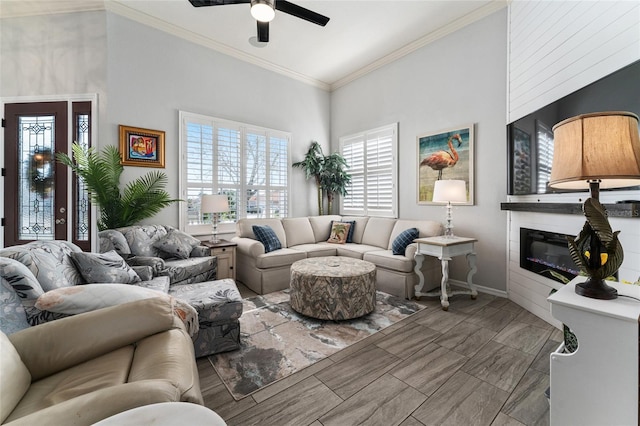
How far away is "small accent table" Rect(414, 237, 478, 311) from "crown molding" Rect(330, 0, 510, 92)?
284cm

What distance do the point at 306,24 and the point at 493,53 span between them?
7.91 feet

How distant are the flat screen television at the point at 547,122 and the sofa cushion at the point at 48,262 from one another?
3.73 meters

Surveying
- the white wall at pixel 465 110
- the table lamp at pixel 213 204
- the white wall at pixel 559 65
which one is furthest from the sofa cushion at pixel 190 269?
the white wall at pixel 559 65

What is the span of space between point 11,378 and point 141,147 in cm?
333

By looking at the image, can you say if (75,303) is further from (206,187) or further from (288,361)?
(206,187)

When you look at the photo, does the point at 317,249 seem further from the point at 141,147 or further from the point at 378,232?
the point at 141,147

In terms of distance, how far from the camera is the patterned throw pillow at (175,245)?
3.17 metres

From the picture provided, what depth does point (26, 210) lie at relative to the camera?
351cm

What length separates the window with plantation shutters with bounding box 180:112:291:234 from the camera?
13.3 ft

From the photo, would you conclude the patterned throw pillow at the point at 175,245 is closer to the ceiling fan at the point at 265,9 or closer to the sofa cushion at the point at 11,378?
the sofa cushion at the point at 11,378

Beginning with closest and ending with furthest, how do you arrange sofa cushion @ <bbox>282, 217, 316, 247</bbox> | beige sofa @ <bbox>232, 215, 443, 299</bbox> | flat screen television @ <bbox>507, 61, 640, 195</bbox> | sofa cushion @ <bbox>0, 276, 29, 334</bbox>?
sofa cushion @ <bbox>0, 276, 29, 334</bbox>
flat screen television @ <bbox>507, 61, 640, 195</bbox>
beige sofa @ <bbox>232, 215, 443, 299</bbox>
sofa cushion @ <bbox>282, 217, 316, 247</bbox>

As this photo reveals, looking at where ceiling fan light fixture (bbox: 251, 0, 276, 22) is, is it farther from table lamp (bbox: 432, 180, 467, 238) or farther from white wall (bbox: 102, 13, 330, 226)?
table lamp (bbox: 432, 180, 467, 238)

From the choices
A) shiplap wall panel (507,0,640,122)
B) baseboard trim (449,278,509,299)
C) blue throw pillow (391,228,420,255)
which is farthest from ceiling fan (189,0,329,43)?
baseboard trim (449,278,509,299)

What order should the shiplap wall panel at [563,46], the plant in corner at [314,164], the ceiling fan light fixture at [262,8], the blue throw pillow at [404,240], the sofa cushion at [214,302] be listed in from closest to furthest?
the shiplap wall panel at [563,46]
the sofa cushion at [214,302]
the ceiling fan light fixture at [262,8]
the blue throw pillow at [404,240]
the plant in corner at [314,164]
